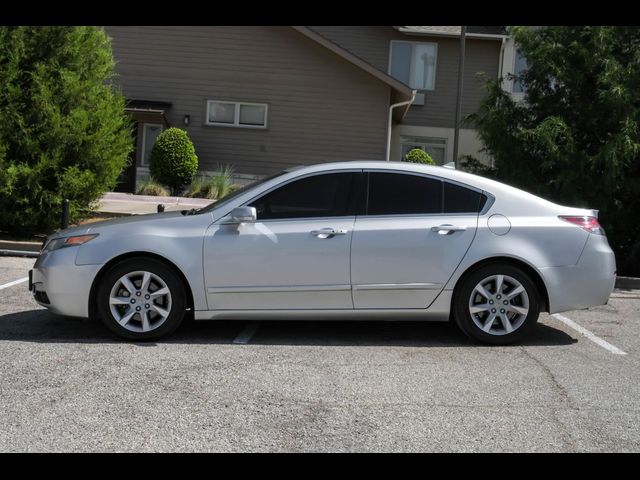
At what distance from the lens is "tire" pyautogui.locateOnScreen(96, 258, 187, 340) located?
6.32 meters

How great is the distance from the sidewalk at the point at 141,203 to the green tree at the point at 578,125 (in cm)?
731

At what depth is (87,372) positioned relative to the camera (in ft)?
17.8

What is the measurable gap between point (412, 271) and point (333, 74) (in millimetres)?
16105

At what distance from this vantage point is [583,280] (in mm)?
6574

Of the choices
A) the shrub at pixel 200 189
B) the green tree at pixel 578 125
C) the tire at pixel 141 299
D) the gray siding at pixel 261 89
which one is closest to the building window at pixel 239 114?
the gray siding at pixel 261 89

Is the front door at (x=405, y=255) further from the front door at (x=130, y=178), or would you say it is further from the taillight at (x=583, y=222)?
the front door at (x=130, y=178)

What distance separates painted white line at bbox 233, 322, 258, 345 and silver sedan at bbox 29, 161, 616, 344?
26cm

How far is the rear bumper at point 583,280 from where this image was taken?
6.52 meters

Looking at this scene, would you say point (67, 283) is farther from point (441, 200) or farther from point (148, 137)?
point (148, 137)

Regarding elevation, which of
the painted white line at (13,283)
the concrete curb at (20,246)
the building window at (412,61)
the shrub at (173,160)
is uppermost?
the building window at (412,61)

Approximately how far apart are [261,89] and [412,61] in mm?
6874
